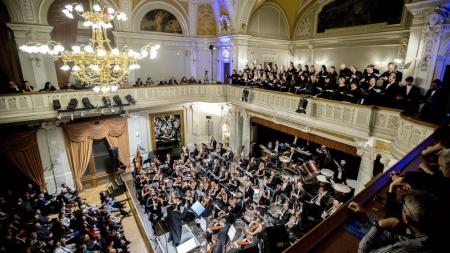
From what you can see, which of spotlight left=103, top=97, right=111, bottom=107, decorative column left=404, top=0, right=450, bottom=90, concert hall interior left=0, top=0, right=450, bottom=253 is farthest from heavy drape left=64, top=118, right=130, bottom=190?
decorative column left=404, top=0, right=450, bottom=90

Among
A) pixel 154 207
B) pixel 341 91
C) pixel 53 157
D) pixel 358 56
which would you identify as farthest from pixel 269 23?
pixel 53 157

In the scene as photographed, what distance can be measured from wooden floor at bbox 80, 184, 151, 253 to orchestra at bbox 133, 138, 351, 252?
955 millimetres

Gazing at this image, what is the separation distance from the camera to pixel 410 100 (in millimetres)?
6828

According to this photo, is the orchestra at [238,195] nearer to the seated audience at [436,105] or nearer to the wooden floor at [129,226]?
the wooden floor at [129,226]

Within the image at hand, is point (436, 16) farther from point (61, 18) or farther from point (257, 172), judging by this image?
point (61, 18)

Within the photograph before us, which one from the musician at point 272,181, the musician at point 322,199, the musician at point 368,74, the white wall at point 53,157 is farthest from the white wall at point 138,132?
the musician at point 368,74

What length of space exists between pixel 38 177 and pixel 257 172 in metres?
11.0

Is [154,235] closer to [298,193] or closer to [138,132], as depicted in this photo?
[298,193]

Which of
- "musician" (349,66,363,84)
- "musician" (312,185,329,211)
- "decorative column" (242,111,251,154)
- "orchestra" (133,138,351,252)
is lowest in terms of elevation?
"orchestra" (133,138,351,252)

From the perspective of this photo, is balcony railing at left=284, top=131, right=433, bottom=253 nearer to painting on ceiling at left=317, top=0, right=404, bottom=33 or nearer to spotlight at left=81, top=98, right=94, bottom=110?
spotlight at left=81, top=98, right=94, bottom=110

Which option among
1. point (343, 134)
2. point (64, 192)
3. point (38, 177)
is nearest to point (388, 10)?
point (343, 134)

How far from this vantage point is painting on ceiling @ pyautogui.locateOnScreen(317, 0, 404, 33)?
11383 mm

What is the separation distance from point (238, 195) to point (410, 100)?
22.8 ft

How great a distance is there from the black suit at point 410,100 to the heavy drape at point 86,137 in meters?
13.5
